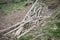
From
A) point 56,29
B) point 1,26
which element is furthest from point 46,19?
point 1,26

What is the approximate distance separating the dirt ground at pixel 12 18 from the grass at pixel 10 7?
309 millimetres

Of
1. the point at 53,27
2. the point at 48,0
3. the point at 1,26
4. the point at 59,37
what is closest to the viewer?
the point at 59,37

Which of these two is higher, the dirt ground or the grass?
the grass

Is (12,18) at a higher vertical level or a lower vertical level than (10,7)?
lower

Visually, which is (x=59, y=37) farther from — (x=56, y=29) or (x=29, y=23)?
(x=29, y=23)

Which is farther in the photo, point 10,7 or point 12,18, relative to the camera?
point 10,7

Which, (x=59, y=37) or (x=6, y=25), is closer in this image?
(x=59, y=37)

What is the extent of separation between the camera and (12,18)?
699 centimetres

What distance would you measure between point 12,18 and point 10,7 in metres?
1.35

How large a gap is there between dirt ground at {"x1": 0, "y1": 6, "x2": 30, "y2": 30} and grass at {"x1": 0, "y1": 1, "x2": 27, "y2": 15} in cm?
31

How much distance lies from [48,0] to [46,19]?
A: 1186mm

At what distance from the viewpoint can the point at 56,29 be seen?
5.16 m

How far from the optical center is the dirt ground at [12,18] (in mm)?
6391

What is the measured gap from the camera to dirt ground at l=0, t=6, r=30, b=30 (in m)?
6.39
